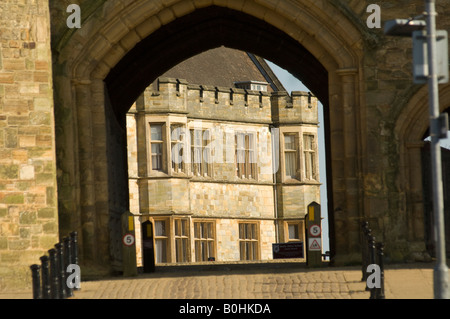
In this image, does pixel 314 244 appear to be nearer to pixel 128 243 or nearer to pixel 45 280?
pixel 128 243

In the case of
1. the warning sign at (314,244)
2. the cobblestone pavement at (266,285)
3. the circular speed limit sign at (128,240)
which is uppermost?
the circular speed limit sign at (128,240)

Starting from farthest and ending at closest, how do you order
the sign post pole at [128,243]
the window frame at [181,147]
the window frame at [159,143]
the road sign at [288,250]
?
1. the window frame at [181,147]
2. the window frame at [159,143]
3. the road sign at [288,250]
4. the sign post pole at [128,243]

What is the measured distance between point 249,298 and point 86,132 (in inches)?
266

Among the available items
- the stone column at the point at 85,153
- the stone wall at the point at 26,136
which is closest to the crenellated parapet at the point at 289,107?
the stone column at the point at 85,153

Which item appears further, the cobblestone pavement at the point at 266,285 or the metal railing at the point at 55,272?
the cobblestone pavement at the point at 266,285

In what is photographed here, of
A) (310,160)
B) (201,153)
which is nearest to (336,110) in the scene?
(201,153)

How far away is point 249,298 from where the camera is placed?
581 inches

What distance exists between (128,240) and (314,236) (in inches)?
127

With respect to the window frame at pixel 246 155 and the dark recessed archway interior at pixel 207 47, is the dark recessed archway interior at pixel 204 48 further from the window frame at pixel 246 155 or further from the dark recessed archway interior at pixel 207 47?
the window frame at pixel 246 155

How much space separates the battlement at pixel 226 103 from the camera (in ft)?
140

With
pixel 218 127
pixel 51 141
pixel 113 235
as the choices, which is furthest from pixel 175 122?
pixel 51 141

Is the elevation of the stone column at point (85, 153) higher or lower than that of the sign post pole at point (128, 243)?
higher

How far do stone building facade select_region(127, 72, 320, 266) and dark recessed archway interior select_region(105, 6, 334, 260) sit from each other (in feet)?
51.1

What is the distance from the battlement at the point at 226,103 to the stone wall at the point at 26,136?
2362cm
